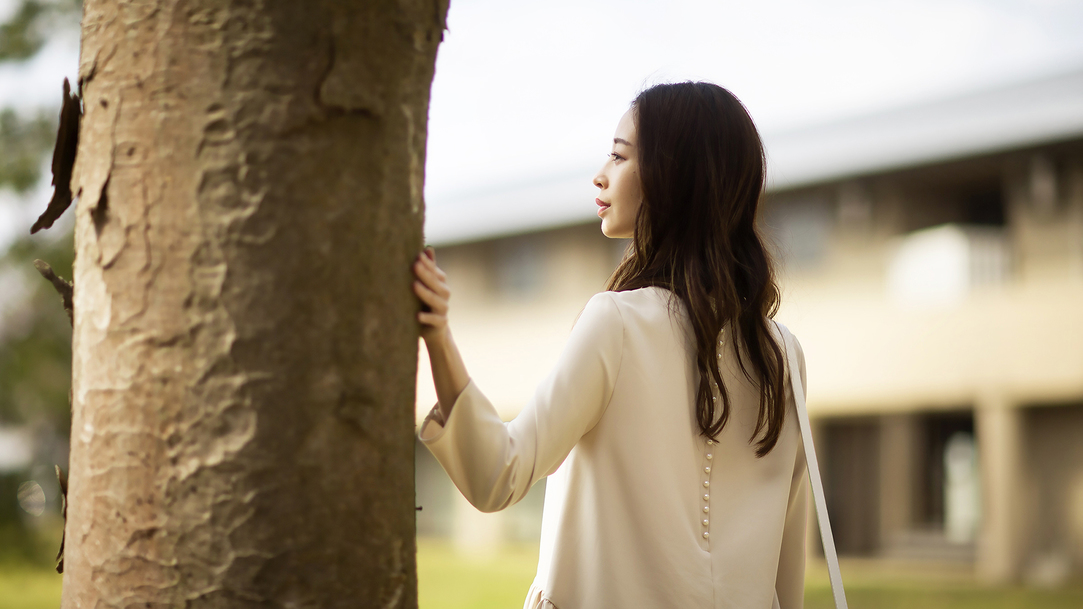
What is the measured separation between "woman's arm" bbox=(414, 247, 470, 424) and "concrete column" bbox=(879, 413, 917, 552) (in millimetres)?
13408

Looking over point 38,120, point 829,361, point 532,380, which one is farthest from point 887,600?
point 38,120

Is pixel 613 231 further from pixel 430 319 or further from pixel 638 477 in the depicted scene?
pixel 430 319

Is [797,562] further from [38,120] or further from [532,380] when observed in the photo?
[532,380]

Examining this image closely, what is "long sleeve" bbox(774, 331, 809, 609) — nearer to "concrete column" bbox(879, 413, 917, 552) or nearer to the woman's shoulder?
the woman's shoulder

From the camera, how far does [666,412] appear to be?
1.52 m

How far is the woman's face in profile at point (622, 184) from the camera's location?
1.69 m

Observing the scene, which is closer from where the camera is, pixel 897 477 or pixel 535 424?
pixel 535 424

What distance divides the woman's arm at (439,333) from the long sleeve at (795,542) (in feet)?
2.41

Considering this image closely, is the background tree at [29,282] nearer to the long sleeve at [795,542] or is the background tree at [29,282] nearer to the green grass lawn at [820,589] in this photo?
the green grass lawn at [820,589]

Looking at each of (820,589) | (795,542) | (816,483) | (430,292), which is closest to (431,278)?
(430,292)

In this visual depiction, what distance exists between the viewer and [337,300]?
1063mm

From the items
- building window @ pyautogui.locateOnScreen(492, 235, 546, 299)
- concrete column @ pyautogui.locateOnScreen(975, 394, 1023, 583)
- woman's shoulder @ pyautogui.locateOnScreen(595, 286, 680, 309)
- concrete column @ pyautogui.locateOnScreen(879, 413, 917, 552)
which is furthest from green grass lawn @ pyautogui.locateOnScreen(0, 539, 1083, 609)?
woman's shoulder @ pyautogui.locateOnScreen(595, 286, 680, 309)

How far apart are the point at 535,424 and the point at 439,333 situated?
0.78 ft

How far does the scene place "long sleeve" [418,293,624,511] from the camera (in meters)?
1.31
